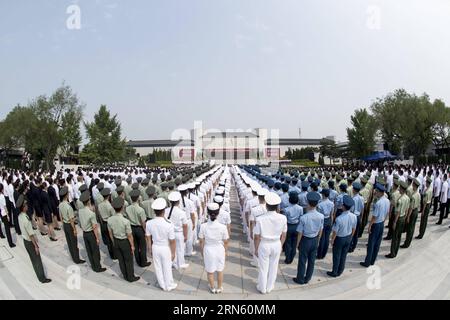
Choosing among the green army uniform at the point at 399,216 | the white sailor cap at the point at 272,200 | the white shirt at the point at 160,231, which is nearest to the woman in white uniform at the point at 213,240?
the white shirt at the point at 160,231

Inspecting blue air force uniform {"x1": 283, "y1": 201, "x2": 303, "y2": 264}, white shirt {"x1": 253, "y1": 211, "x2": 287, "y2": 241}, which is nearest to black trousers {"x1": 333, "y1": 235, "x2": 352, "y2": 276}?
blue air force uniform {"x1": 283, "y1": 201, "x2": 303, "y2": 264}

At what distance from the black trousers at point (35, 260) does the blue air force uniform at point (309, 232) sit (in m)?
4.71

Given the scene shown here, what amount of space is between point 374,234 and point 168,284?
13.6ft

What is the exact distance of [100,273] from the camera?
5582mm

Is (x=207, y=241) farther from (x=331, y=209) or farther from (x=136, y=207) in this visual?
(x=331, y=209)

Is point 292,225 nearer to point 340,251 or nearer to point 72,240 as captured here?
point 340,251

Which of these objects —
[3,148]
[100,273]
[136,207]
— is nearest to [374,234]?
[136,207]

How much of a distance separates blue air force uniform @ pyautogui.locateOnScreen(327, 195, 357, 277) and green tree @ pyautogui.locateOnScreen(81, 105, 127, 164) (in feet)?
128

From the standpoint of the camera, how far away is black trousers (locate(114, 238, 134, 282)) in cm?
490

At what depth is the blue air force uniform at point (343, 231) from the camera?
4961 mm

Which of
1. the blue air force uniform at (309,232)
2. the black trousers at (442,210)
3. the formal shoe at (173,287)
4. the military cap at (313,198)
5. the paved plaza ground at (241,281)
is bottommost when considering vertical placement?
the paved plaza ground at (241,281)

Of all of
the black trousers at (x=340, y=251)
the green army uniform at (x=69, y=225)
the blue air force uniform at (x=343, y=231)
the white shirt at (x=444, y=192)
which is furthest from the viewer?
the white shirt at (x=444, y=192)

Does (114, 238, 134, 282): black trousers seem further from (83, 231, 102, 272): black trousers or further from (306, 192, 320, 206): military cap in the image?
(306, 192, 320, 206): military cap

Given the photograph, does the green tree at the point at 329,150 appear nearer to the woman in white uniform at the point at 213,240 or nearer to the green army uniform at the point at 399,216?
the green army uniform at the point at 399,216
